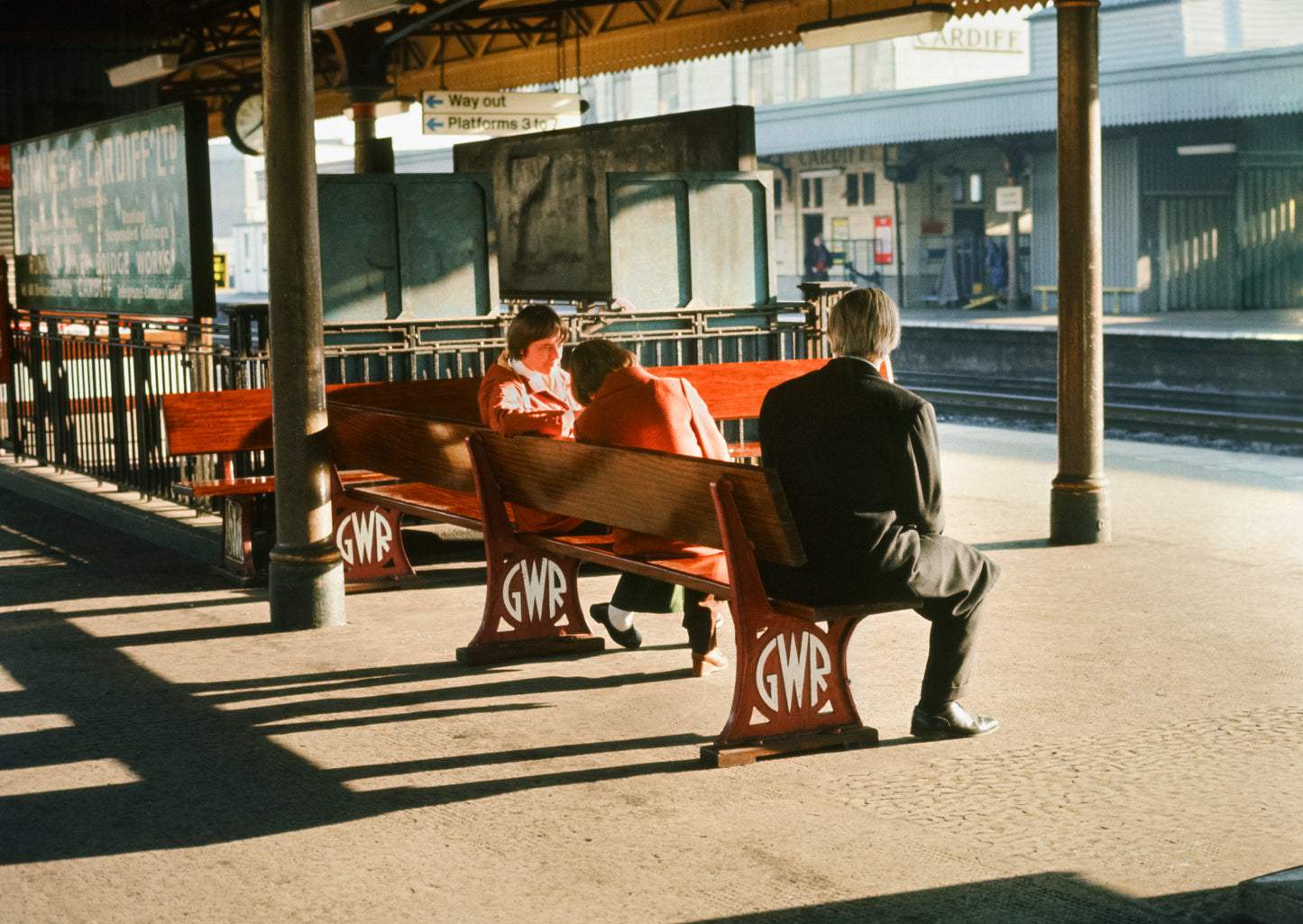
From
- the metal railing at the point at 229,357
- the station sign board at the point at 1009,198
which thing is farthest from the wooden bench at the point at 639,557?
the station sign board at the point at 1009,198

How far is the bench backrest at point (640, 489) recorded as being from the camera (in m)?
4.98

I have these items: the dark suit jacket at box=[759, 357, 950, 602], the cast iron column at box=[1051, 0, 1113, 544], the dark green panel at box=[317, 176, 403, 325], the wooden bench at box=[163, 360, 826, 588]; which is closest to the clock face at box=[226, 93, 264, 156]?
the dark green panel at box=[317, 176, 403, 325]

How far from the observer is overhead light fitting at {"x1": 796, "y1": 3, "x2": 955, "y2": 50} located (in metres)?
10.4

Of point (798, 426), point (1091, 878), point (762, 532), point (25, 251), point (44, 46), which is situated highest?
point (44, 46)

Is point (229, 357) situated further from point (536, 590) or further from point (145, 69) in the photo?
point (145, 69)

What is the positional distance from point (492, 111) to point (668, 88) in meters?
43.8

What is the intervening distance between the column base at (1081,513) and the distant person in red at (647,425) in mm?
3188

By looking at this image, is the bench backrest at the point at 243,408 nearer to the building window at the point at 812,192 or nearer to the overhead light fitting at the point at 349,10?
the overhead light fitting at the point at 349,10

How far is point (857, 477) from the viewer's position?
4.98 metres

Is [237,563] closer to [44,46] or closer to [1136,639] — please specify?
[1136,639]

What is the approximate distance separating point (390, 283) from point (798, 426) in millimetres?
6266

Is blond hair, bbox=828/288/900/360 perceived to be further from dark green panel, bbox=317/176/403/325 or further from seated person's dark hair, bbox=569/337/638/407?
dark green panel, bbox=317/176/403/325

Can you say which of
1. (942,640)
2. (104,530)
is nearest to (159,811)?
(942,640)

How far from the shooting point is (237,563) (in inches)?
325
